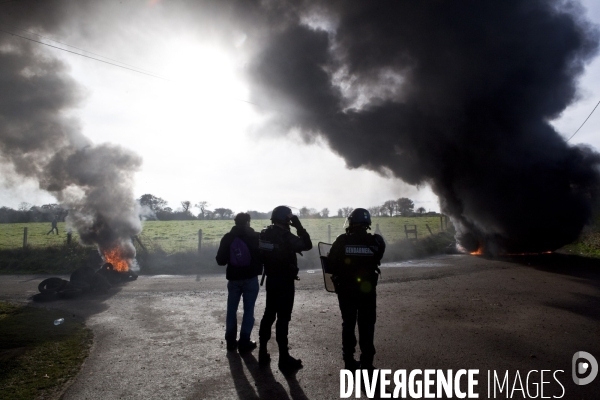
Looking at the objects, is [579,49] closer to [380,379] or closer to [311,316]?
[311,316]

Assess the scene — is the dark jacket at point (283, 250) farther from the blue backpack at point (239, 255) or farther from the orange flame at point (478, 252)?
the orange flame at point (478, 252)

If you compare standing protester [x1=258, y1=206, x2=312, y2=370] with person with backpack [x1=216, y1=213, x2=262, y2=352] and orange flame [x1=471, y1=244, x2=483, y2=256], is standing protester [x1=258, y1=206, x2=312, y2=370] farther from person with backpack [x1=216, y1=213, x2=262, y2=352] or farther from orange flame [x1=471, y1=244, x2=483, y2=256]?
orange flame [x1=471, y1=244, x2=483, y2=256]

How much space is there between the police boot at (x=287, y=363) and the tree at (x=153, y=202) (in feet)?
169

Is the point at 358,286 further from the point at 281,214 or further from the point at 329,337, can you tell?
the point at 329,337

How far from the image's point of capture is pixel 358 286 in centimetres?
441

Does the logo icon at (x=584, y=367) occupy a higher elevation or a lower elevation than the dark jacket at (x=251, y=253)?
lower

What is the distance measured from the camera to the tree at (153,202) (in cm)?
5300

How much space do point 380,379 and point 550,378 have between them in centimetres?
198

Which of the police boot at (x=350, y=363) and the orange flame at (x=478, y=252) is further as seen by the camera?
the orange flame at (x=478, y=252)

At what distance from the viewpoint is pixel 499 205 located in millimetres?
19000

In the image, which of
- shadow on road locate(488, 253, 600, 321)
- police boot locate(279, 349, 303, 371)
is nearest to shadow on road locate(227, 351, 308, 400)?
police boot locate(279, 349, 303, 371)

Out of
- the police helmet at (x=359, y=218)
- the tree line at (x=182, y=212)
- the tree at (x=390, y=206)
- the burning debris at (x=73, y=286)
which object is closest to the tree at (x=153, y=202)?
the tree line at (x=182, y=212)

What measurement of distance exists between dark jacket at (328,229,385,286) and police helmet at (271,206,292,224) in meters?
0.85

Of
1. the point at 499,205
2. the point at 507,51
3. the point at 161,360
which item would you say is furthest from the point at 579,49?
the point at 161,360
